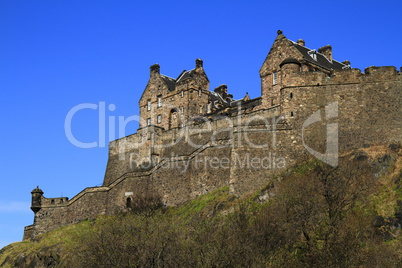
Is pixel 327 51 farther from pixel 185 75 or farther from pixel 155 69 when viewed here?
pixel 155 69

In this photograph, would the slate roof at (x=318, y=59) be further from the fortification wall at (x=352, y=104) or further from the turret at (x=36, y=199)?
the turret at (x=36, y=199)

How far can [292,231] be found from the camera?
30156mm

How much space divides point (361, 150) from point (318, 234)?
10563 mm

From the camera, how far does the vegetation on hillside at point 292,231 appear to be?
2806 centimetres

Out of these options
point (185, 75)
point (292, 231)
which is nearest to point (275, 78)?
point (185, 75)

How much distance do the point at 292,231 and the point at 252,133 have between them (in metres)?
12.3

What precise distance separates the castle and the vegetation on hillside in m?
3.26

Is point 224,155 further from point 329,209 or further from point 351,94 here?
point 329,209

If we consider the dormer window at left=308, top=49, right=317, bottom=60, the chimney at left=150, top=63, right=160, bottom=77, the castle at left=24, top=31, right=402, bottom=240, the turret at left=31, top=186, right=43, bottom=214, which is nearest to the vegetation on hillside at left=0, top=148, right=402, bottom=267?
the castle at left=24, top=31, right=402, bottom=240

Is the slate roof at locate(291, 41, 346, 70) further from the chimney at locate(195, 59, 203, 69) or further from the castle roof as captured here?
the castle roof

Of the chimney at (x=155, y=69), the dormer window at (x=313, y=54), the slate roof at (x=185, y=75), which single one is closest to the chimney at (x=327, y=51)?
the dormer window at (x=313, y=54)

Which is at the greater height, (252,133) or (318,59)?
(318,59)

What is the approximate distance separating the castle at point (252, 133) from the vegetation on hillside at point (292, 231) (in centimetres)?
326

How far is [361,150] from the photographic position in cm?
3734
